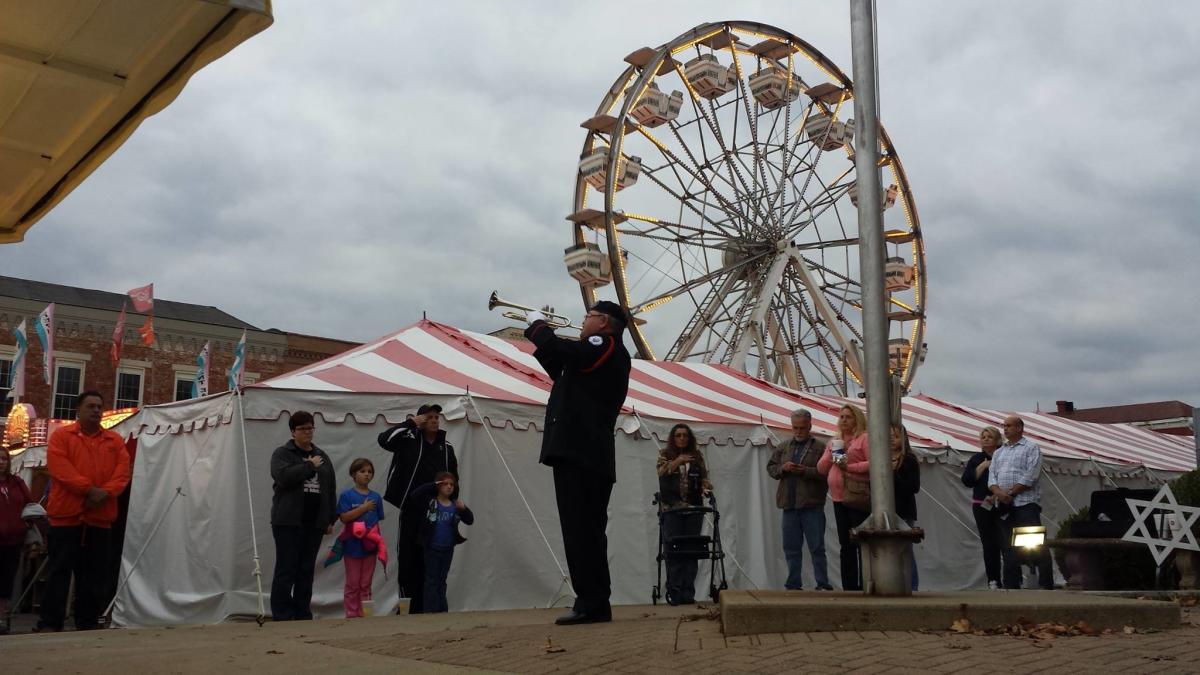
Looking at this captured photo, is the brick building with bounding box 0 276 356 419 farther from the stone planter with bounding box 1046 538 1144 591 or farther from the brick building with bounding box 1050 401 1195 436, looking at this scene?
the brick building with bounding box 1050 401 1195 436

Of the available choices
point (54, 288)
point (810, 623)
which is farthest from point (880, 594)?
point (54, 288)

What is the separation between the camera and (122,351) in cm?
3216

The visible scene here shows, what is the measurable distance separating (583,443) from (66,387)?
98.3ft

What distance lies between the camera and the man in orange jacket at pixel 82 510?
656 centimetres

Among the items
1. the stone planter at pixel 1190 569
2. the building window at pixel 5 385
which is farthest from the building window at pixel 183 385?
the stone planter at pixel 1190 569

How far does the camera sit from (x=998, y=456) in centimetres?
884

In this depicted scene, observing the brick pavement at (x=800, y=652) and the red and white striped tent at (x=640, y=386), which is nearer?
the brick pavement at (x=800, y=652)

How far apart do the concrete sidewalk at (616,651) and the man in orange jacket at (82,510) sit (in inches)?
67.1

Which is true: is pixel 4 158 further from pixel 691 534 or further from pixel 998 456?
pixel 998 456

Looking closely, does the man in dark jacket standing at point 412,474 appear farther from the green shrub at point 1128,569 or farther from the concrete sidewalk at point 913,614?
the green shrub at point 1128,569

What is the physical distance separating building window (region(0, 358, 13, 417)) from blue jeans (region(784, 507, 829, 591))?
27186 mm

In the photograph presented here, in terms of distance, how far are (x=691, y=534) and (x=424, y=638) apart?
3760 millimetres

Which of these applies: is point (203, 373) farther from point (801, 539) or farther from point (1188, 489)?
point (1188, 489)

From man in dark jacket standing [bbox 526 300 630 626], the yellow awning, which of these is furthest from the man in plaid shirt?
the yellow awning
